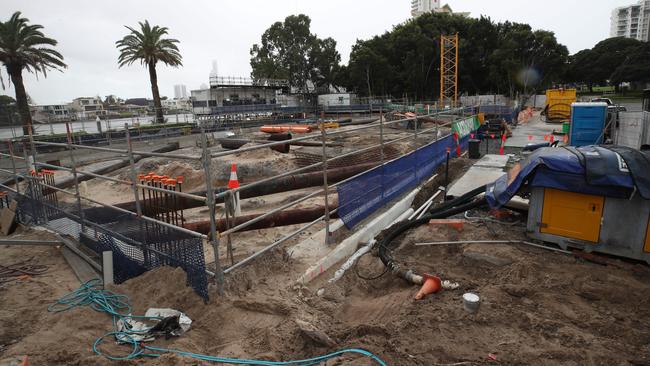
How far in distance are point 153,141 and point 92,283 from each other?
69.5ft

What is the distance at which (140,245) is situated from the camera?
17.4 ft

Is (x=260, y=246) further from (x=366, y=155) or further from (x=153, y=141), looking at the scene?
(x=153, y=141)

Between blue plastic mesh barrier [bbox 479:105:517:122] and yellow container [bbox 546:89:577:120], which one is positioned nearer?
blue plastic mesh barrier [bbox 479:105:517:122]

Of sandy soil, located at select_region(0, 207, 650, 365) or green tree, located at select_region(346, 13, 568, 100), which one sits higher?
green tree, located at select_region(346, 13, 568, 100)

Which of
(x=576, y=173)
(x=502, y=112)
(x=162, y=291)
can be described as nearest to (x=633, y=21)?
(x=502, y=112)

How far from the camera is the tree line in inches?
1925

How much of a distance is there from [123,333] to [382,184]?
5.69m

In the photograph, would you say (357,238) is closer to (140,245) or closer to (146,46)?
(140,245)

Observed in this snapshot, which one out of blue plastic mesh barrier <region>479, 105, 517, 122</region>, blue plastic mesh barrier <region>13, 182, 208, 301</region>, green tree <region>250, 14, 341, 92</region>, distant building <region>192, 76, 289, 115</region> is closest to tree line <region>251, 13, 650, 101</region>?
green tree <region>250, 14, 341, 92</region>

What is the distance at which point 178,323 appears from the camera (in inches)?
162

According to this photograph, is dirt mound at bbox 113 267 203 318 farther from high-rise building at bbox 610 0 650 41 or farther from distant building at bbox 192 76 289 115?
high-rise building at bbox 610 0 650 41

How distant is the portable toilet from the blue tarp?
417 inches

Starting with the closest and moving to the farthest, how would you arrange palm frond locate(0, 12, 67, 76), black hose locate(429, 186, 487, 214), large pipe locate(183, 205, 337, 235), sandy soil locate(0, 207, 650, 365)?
sandy soil locate(0, 207, 650, 365) < large pipe locate(183, 205, 337, 235) < black hose locate(429, 186, 487, 214) < palm frond locate(0, 12, 67, 76)

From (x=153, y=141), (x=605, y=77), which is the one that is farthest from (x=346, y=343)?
(x=605, y=77)
